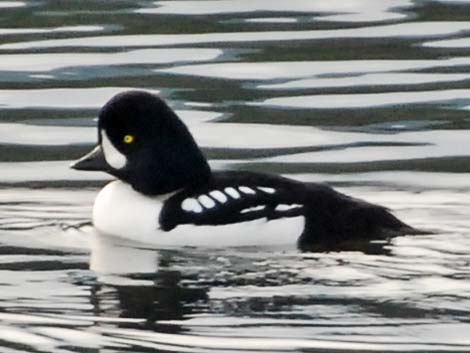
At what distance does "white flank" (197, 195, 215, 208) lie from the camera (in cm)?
1244

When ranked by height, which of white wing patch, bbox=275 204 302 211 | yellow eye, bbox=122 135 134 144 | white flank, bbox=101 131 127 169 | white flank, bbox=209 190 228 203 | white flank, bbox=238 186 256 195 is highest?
yellow eye, bbox=122 135 134 144

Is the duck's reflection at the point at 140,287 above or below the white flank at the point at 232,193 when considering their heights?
below

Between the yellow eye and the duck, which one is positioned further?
the yellow eye

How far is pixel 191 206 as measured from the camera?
12.5 meters

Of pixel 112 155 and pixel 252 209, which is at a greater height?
pixel 112 155

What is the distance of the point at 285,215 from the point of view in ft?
41.0

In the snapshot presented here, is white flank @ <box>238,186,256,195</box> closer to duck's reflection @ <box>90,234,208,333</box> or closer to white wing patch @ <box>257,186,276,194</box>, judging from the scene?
white wing patch @ <box>257,186,276,194</box>

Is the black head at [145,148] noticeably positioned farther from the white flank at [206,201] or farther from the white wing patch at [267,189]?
the white wing patch at [267,189]

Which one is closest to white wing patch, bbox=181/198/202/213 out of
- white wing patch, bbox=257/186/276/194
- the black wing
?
the black wing

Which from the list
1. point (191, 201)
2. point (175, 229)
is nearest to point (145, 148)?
point (191, 201)

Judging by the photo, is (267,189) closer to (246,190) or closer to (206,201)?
(246,190)

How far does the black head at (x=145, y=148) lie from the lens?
41.8 ft

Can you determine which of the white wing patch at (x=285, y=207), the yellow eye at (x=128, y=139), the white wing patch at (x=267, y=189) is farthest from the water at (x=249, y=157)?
the yellow eye at (x=128, y=139)

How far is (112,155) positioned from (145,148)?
19cm
